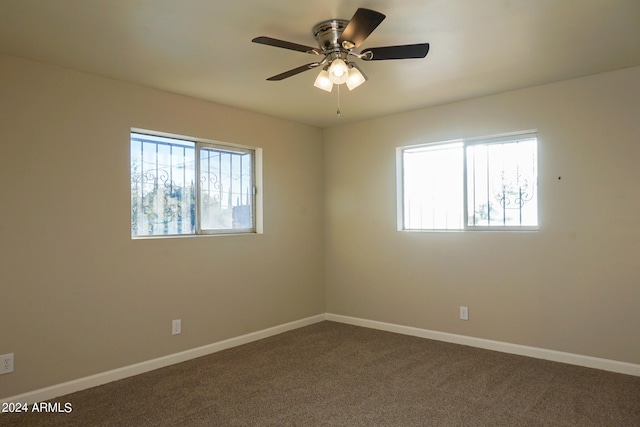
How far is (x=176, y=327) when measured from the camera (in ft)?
11.8

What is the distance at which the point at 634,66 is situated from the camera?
309 centimetres

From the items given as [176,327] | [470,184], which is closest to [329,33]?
[470,184]

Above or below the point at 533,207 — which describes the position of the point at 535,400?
below

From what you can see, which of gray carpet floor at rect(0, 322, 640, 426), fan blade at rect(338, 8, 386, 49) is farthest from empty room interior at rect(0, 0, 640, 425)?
gray carpet floor at rect(0, 322, 640, 426)

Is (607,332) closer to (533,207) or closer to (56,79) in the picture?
(533,207)

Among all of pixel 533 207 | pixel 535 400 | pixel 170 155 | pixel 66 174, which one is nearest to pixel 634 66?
pixel 533 207

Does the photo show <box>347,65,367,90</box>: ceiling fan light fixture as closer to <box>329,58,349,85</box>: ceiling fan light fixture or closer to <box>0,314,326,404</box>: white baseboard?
<box>329,58,349,85</box>: ceiling fan light fixture

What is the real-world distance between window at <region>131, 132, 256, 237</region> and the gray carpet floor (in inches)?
48.3

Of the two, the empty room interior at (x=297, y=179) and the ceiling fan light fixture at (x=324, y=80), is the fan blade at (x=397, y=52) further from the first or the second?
the ceiling fan light fixture at (x=324, y=80)

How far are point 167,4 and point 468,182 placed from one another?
3.04 metres

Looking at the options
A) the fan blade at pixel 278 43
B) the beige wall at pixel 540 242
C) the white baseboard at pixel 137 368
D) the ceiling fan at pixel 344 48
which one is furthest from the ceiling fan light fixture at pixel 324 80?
the white baseboard at pixel 137 368

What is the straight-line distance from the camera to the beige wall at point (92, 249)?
2.77m

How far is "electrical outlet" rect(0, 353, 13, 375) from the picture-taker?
2672mm

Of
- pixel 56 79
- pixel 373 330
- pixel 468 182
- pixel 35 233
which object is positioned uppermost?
pixel 56 79
